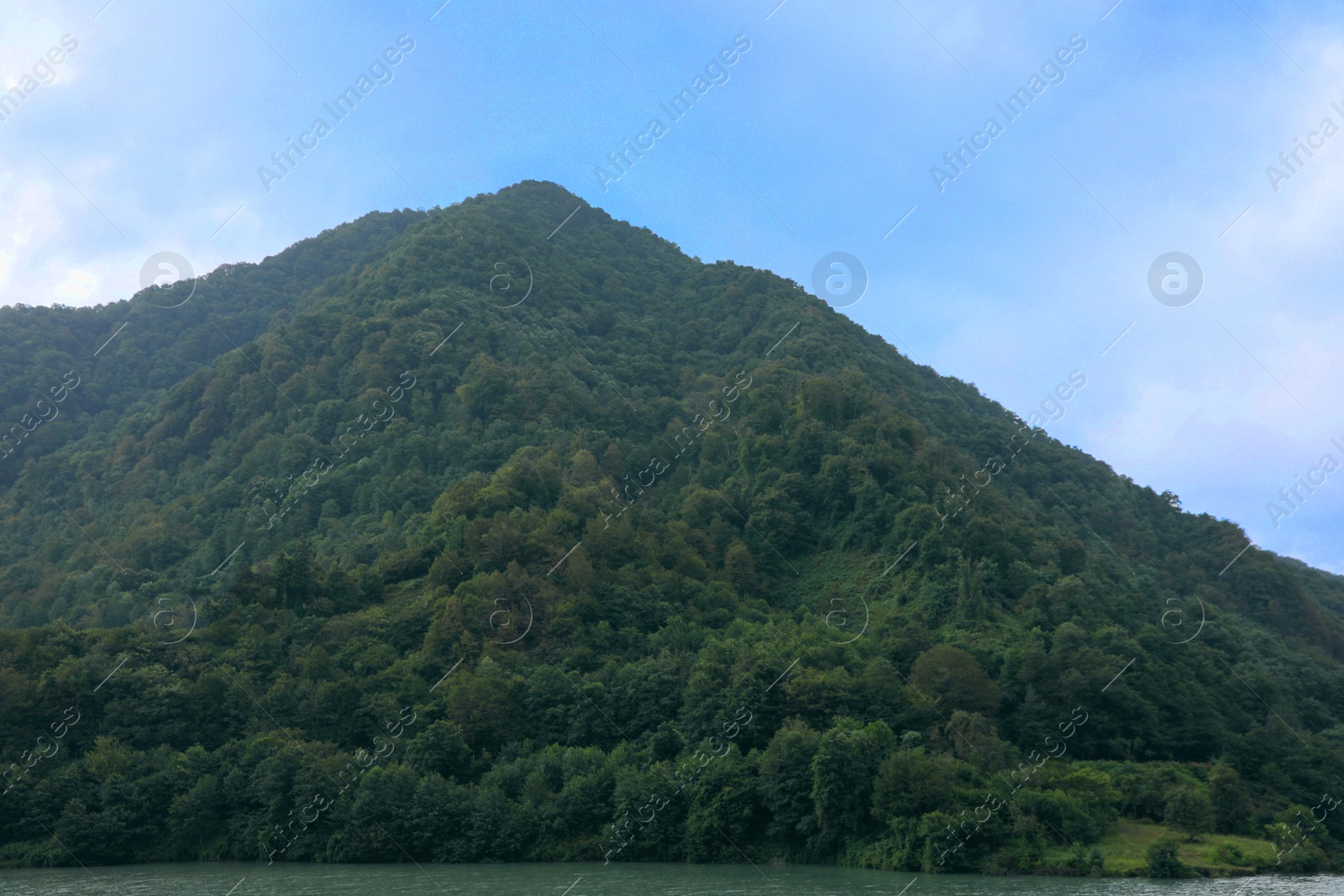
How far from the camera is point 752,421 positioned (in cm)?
7925

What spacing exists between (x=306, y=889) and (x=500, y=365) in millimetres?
56871

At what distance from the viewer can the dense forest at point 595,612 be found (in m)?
42.5

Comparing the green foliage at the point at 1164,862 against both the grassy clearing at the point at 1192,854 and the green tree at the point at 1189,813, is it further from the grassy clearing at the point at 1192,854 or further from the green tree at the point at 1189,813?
the green tree at the point at 1189,813

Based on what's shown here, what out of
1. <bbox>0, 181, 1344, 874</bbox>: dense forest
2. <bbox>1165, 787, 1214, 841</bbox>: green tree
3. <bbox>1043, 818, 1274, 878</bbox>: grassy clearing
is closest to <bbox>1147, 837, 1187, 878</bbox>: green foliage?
<bbox>0, 181, 1344, 874</bbox>: dense forest

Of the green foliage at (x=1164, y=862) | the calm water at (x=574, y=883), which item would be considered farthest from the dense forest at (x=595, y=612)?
the calm water at (x=574, y=883)

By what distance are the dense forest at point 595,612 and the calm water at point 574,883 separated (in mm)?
2284

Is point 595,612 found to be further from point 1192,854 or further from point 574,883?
point 1192,854

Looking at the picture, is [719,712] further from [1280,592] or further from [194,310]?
[194,310]

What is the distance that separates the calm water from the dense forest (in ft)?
7.49

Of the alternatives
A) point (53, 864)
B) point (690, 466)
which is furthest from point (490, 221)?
point (53, 864)

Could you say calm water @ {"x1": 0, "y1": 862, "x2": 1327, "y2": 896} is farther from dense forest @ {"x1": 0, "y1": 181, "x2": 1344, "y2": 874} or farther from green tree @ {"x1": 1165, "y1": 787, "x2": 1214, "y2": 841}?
green tree @ {"x1": 1165, "y1": 787, "x2": 1214, "y2": 841}

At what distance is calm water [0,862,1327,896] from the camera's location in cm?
3225

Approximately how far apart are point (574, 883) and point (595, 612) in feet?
74.6

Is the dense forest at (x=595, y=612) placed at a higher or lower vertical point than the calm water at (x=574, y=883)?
higher
